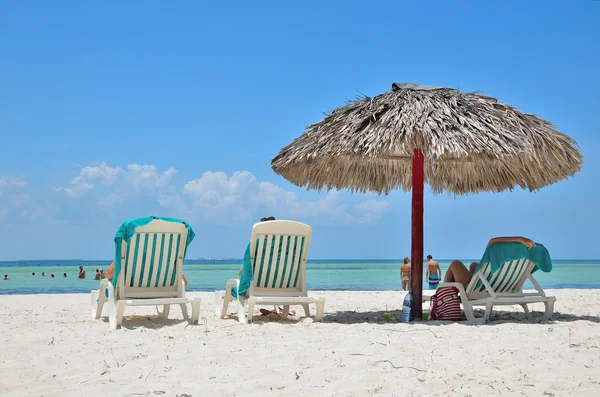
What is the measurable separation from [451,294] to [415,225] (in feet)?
2.62

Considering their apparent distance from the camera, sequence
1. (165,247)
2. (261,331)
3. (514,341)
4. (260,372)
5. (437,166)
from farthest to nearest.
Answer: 1. (437,166)
2. (165,247)
3. (261,331)
4. (514,341)
5. (260,372)

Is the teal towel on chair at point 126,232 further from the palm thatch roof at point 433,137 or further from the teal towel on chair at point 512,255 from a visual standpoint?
the teal towel on chair at point 512,255

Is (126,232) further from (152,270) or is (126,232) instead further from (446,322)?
(446,322)

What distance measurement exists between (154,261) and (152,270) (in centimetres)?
10

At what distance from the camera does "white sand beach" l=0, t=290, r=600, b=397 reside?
3.29 metres

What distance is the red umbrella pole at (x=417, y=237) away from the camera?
6102 mm

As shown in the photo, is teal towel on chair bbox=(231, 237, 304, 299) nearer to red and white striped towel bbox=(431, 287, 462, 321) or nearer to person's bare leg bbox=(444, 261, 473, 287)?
red and white striped towel bbox=(431, 287, 462, 321)

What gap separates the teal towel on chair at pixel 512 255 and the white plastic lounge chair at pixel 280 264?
167 cm

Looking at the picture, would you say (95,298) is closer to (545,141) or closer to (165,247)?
(165,247)

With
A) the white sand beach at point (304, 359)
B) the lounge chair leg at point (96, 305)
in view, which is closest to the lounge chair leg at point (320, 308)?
the white sand beach at point (304, 359)

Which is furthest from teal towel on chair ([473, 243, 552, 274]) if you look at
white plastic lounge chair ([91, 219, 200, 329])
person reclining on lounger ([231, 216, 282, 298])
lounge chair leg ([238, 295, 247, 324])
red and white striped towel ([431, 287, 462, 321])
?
white plastic lounge chair ([91, 219, 200, 329])

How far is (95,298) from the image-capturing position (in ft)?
21.0

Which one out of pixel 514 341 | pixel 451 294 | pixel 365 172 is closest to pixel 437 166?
pixel 365 172

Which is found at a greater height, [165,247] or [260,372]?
[165,247]
